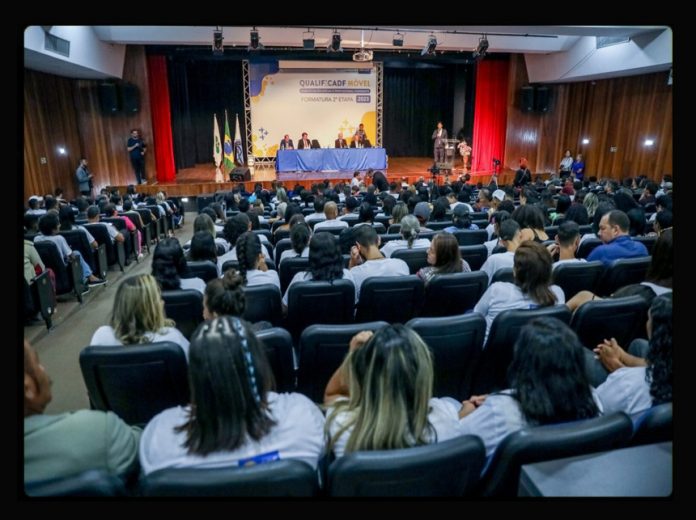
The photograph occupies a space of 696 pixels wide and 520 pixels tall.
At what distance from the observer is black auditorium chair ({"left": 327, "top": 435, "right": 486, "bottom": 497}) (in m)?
1.31

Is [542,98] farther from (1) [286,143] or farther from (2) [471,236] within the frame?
(2) [471,236]

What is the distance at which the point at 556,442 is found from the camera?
1405mm

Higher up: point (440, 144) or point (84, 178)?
point (440, 144)

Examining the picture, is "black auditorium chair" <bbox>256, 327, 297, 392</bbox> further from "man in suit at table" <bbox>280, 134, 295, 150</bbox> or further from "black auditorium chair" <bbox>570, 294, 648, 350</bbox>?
"man in suit at table" <bbox>280, 134, 295, 150</bbox>

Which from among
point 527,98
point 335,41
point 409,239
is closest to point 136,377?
point 409,239

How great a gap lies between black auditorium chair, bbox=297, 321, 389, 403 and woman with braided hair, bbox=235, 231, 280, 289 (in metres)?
0.94

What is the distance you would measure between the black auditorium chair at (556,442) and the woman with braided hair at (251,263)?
214 cm

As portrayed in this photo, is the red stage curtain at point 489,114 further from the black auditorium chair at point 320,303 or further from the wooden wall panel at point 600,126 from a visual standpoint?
the black auditorium chair at point 320,303

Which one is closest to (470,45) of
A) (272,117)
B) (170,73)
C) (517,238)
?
(272,117)

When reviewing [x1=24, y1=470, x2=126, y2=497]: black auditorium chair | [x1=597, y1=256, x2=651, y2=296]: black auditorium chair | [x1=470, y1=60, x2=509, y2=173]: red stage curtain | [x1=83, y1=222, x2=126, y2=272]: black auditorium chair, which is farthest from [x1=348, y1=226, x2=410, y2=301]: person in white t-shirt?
[x1=470, y1=60, x2=509, y2=173]: red stage curtain

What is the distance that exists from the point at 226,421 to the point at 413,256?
2.90 meters

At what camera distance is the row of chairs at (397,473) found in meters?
1.24

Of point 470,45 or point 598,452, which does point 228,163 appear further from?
point 598,452

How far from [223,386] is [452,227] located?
407 centimetres
